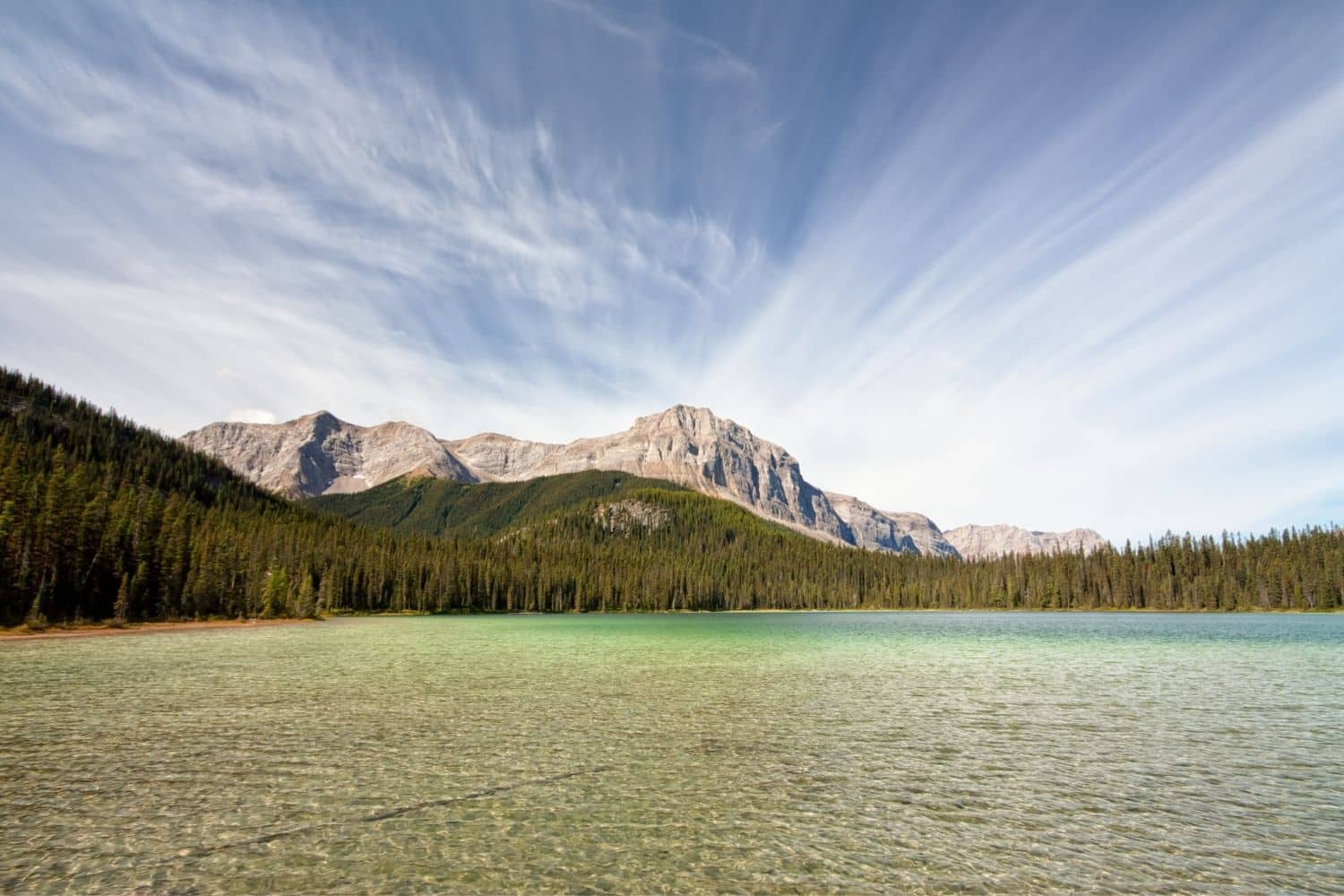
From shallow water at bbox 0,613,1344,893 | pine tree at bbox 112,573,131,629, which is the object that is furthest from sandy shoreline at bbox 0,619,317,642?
shallow water at bbox 0,613,1344,893

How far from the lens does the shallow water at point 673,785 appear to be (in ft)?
42.1

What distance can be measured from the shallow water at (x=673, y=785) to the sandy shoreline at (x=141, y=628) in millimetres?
47642

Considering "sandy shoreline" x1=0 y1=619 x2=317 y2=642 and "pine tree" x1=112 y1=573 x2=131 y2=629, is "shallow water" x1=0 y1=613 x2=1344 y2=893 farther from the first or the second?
"pine tree" x1=112 y1=573 x2=131 y2=629

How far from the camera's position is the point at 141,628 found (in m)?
90.3

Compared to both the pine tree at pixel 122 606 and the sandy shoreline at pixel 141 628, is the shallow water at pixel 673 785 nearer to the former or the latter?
the sandy shoreline at pixel 141 628

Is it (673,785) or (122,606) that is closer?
(673,785)

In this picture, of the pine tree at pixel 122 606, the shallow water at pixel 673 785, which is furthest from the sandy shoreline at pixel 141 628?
the shallow water at pixel 673 785

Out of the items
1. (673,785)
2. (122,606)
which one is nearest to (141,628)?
(122,606)

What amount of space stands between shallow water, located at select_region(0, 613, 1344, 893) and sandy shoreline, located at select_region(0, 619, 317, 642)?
47.6m

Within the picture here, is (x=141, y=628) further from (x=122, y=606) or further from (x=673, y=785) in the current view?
(x=673, y=785)

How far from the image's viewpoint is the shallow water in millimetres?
12828

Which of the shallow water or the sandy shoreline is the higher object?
the shallow water

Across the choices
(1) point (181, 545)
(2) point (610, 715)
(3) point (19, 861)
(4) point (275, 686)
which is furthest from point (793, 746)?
(1) point (181, 545)

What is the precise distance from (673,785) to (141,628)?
334 ft
